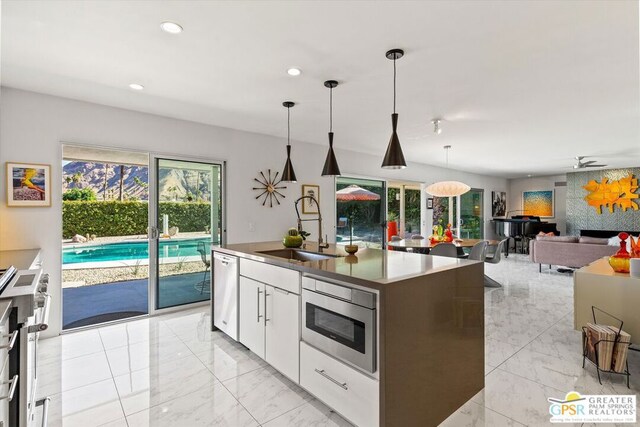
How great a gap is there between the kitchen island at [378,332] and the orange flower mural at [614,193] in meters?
9.20

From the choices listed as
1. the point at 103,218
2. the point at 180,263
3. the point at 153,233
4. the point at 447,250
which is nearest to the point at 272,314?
the point at 153,233

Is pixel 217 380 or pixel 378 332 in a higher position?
pixel 378 332

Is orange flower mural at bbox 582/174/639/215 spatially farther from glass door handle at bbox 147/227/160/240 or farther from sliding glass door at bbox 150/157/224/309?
glass door handle at bbox 147/227/160/240

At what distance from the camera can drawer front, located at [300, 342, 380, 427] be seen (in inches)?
66.6

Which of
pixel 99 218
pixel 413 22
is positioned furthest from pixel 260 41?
pixel 99 218

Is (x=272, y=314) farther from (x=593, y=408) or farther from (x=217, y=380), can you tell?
(x=593, y=408)

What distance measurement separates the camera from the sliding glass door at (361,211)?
6473 millimetres

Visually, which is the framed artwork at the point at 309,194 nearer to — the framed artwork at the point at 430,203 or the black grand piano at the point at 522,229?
the framed artwork at the point at 430,203

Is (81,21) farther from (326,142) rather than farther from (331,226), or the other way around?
(331,226)

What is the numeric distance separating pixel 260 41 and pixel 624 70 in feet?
10.2

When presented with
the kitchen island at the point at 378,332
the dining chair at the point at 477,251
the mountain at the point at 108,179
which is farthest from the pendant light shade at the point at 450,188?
the mountain at the point at 108,179

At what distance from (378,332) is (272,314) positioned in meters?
1.11

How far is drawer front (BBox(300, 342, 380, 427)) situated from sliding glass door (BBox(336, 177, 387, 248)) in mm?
4247

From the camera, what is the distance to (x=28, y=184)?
326 centimetres
